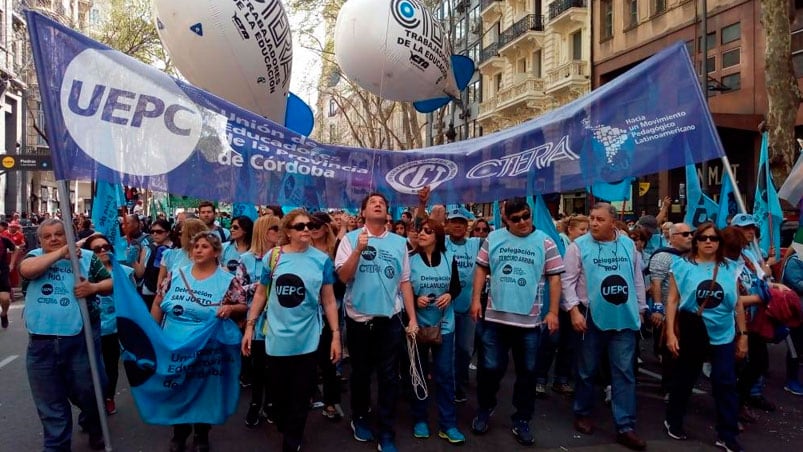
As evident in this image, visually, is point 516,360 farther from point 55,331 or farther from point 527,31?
point 527,31

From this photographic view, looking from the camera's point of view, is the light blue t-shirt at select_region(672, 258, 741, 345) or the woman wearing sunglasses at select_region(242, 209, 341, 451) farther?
the light blue t-shirt at select_region(672, 258, 741, 345)

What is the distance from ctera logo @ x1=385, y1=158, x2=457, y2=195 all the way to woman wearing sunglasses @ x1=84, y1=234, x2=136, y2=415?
2.25 meters

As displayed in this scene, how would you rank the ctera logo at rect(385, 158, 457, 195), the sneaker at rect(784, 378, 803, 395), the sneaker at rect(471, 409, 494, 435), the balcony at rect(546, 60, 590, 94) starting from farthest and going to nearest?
the balcony at rect(546, 60, 590, 94)
the sneaker at rect(784, 378, 803, 395)
the ctera logo at rect(385, 158, 457, 195)
the sneaker at rect(471, 409, 494, 435)

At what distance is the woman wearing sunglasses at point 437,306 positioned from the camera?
4.91m

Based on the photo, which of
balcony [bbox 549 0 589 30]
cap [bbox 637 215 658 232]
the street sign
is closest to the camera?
cap [bbox 637 215 658 232]

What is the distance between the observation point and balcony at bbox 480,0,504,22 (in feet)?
124

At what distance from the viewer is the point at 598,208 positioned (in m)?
4.93

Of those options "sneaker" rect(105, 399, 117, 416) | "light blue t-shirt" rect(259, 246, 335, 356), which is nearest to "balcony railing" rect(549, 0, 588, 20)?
"light blue t-shirt" rect(259, 246, 335, 356)

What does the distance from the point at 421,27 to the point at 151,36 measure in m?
20.8

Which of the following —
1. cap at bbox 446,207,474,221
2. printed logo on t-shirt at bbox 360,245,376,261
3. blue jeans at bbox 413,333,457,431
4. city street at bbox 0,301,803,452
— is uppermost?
cap at bbox 446,207,474,221

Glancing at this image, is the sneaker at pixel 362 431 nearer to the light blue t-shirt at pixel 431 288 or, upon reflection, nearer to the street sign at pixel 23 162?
the light blue t-shirt at pixel 431 288

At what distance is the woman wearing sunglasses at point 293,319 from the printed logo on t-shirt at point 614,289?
6.98ft

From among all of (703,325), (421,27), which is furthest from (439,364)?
(421,27)

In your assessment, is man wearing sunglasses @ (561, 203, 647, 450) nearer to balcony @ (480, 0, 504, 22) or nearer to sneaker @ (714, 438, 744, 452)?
sneaker @ (714, 438, 744, 452)
